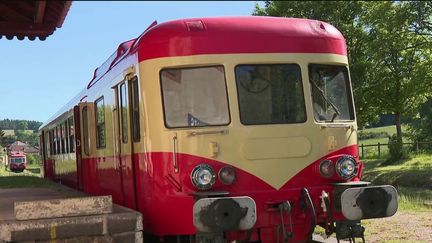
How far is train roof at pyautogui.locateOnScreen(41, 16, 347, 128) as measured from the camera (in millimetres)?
6289

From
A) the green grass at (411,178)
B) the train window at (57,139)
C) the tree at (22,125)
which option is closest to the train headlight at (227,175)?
the green grass at (411,178)

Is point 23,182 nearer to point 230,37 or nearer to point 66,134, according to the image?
point 66,134

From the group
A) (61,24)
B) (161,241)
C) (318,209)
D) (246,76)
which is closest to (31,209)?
(161,241)

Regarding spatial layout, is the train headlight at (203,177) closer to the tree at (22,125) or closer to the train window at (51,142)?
the tree at (22,125)

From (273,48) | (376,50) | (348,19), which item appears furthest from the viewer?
(348,19)

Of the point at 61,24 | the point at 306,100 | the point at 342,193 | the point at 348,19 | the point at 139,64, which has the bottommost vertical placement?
the point at 342,193

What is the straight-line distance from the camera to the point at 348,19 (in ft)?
105

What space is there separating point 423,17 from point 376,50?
2540 mm

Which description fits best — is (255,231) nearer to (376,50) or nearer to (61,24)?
(61,24)

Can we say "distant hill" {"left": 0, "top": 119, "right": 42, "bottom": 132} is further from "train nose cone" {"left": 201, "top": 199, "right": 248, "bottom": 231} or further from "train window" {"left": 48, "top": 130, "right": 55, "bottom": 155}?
"train nose cone" {"left": 201, "top": 199, "right": 248, "bottom": 231}

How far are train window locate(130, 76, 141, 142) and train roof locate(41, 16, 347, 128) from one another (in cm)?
36

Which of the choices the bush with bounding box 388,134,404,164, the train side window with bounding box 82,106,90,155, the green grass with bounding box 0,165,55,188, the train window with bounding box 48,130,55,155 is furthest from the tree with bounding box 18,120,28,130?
the bush with bounding box 388,134,404,164

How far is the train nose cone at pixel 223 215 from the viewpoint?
18.5ft

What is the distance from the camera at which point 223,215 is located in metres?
5.65
